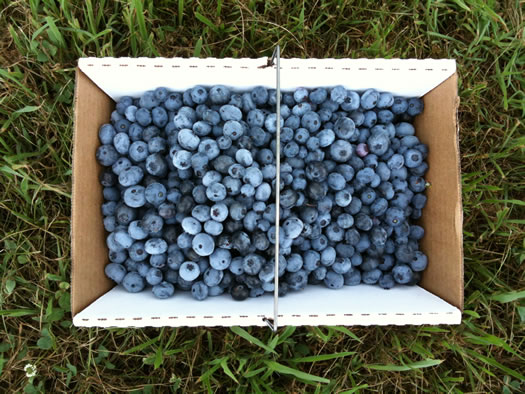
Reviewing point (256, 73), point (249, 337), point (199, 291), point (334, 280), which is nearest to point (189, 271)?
point (199, 291)

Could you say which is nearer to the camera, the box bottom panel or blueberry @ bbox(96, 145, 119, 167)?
the box bottom panel

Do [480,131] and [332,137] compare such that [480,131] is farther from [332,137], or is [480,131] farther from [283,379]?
[283,379]

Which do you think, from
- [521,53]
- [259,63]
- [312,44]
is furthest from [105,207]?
[521,53]

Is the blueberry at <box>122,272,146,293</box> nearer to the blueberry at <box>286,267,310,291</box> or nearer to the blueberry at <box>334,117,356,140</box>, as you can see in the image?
the blueberry at <box>286,267,310,291</box>

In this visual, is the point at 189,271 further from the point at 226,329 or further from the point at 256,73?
the point at 256,73

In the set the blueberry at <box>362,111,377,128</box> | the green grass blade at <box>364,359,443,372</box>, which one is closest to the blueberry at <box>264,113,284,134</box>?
the blueberry at <box>362,111,377,128</box>

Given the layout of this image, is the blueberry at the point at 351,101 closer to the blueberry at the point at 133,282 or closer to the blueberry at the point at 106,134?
the blueberry at the point at 106,134

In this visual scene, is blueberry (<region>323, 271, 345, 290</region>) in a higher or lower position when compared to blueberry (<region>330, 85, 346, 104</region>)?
lower
